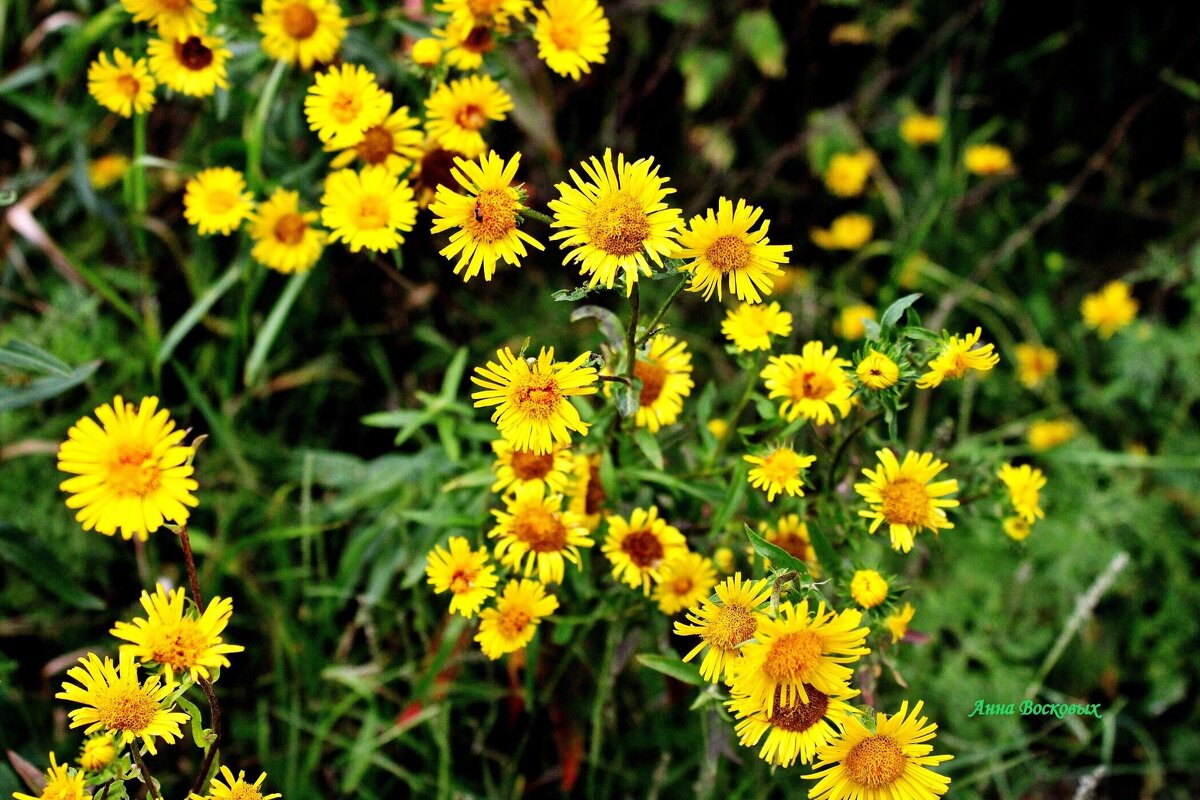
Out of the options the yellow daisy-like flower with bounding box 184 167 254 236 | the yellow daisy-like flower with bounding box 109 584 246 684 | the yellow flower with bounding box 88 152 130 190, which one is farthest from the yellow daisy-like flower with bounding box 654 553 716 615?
the yellow flower with bounding box 88 152 130 190

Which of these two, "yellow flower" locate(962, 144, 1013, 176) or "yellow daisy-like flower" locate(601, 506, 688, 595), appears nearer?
"yellow daisy-like flower" locate(601, 506, 688, 595)

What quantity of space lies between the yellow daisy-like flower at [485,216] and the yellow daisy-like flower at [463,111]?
297 millimetres

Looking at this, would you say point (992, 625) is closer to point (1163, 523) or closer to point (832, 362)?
point (1163, 523)

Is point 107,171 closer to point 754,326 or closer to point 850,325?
point 754,326

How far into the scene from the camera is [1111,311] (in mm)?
2674

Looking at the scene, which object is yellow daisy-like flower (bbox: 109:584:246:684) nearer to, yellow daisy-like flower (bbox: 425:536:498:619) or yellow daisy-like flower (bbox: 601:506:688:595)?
yellow daisy-like flower (bbox: 425:536:498:619)

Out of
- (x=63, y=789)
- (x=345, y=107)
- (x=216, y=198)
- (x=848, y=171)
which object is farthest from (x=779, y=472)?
(x=848, y=171)

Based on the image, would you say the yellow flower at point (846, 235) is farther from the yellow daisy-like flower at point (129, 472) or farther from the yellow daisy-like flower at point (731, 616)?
the yellow daisy-like flower at point (129, 472)

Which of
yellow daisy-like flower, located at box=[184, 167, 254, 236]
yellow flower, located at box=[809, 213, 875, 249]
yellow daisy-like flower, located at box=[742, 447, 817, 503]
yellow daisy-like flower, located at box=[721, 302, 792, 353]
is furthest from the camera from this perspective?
yellow flower, located at box=[809, 213, 875, 249]

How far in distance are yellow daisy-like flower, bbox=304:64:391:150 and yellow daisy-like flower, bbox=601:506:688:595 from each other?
2.41 ft

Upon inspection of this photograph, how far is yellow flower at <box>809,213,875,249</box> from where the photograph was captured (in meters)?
2.77

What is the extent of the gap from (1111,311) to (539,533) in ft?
A: 6.73

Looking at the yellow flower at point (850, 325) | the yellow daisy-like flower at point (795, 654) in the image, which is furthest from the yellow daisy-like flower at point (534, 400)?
the yellow flower at point (850, 325)

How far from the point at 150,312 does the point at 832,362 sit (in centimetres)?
155
